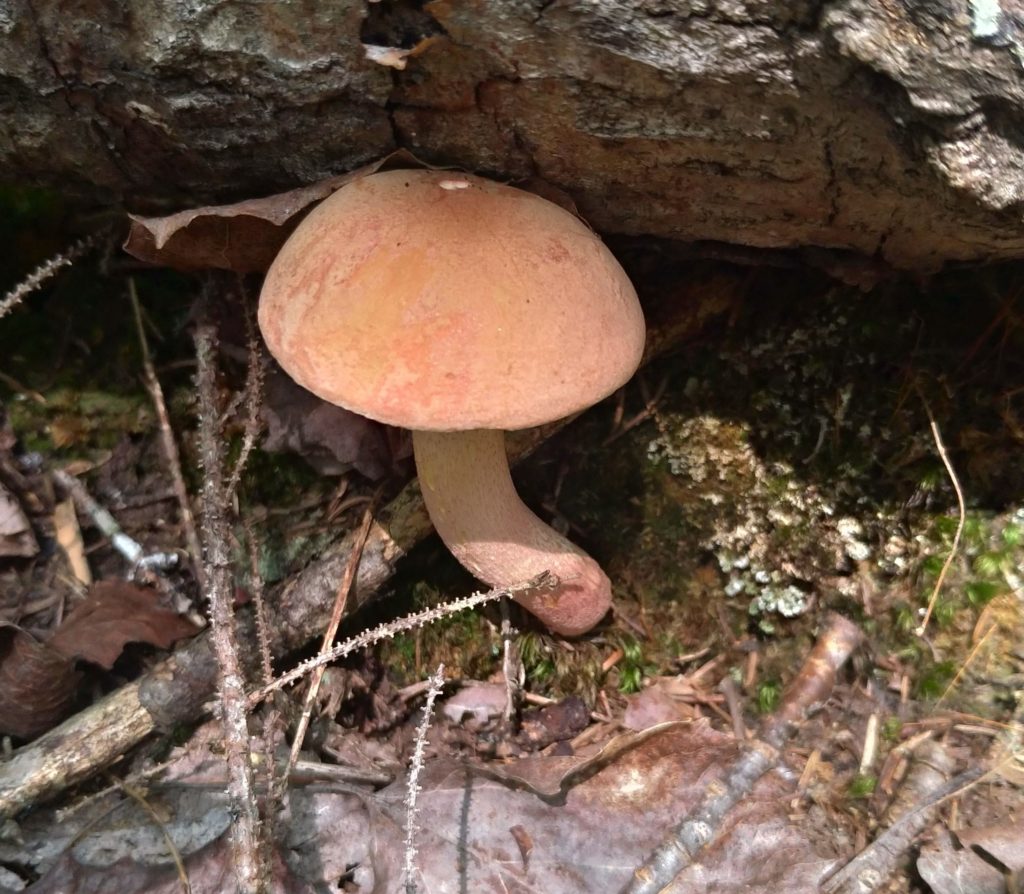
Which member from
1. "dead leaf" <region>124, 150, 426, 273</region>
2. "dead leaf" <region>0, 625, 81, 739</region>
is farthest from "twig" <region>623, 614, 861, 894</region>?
"dead leaf" <region>124, 150, 426, 273</region>

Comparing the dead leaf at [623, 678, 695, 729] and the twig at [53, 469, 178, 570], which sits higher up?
the twig at [53, 469, 178, 570]

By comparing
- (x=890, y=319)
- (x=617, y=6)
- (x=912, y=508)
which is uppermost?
(x=617, y=6)

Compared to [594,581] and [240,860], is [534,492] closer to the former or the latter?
[594,581]

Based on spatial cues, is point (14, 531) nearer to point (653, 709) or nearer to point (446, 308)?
point (446, 308)

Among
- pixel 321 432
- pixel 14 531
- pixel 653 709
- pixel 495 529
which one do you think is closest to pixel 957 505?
pixel 653 709

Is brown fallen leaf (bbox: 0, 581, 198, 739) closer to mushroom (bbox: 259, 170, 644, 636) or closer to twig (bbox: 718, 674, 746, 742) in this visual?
mushroom (bbox: 259, 170, 644, 636)

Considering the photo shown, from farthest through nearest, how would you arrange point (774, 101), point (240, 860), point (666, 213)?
point (666, 213) → point (240, 860) → point (774, 101)

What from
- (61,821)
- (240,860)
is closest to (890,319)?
(240,860)
